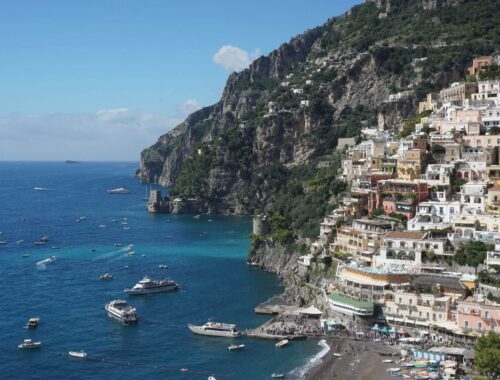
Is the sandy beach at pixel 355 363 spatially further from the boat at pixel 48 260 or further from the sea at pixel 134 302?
the boat at pixel 48 260

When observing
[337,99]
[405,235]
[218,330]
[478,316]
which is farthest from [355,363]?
[337,99]

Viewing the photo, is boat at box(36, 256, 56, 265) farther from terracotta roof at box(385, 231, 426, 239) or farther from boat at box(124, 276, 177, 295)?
terracotta roof at box(385, 231, 426, 239)

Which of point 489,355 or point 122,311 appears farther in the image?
point 122,311

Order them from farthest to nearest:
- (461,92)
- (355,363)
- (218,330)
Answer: (461,92) < (218,330) < (355,363)

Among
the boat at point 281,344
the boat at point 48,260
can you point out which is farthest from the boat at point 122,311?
the boat at point 48,260

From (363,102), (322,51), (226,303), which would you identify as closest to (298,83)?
(322,51)

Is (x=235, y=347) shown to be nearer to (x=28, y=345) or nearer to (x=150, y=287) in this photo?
(x=28, y=345)

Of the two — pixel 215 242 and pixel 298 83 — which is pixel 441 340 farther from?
pixel 298 83
